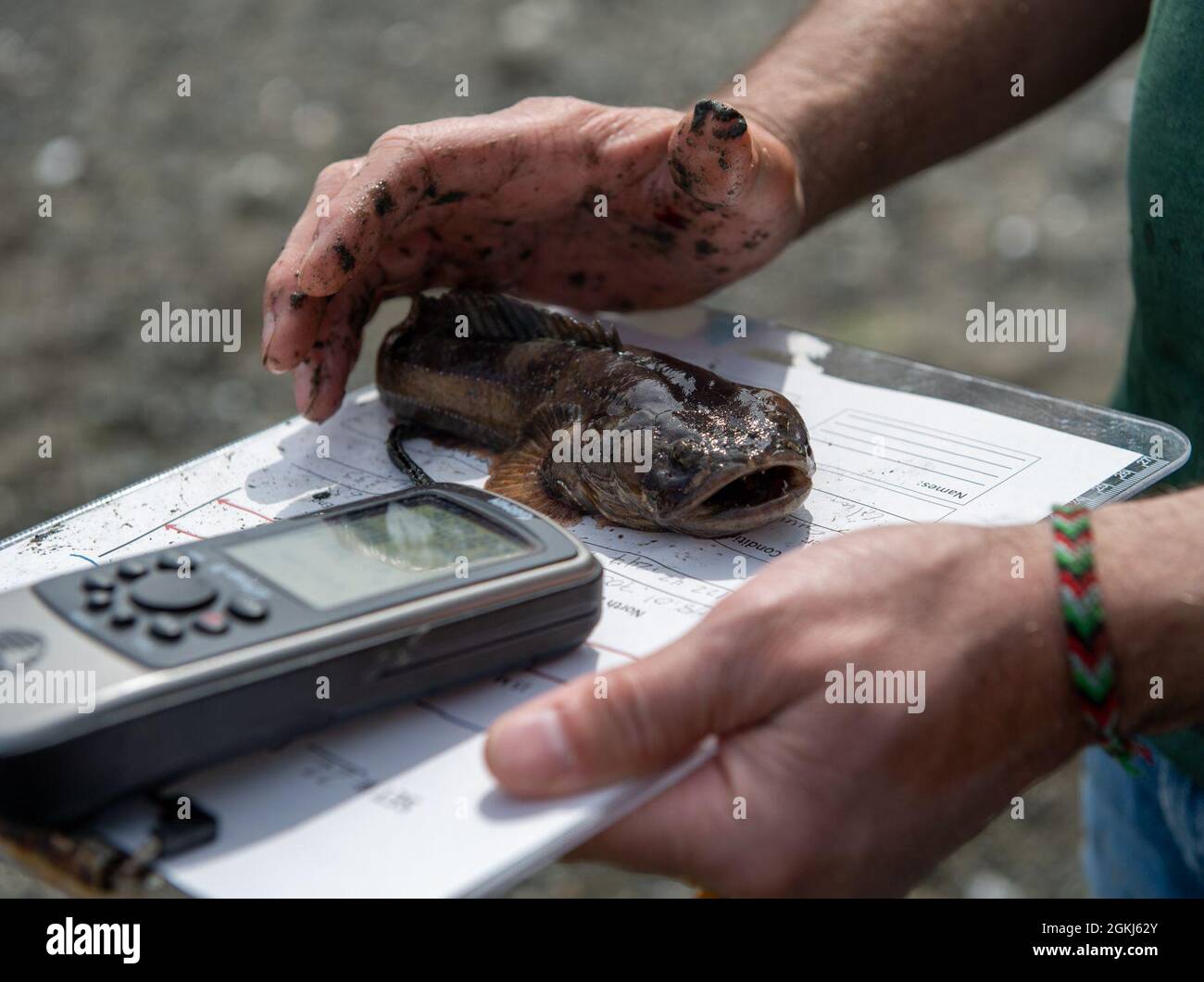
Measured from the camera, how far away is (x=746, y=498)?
8.08ft

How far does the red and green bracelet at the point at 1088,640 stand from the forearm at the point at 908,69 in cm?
172

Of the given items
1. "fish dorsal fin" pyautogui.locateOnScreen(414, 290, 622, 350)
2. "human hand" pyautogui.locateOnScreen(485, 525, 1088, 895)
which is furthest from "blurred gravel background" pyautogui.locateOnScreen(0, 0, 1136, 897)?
"human hand" pyautogui.locateOnScreen(485, 525, 1088, 895)

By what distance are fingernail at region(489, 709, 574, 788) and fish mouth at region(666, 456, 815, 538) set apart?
873mm

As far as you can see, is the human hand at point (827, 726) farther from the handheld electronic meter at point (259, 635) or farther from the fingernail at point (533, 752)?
the handheld electronic meter at point (259, 635)

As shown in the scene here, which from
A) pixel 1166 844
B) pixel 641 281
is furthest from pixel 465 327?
pixel 1166 844

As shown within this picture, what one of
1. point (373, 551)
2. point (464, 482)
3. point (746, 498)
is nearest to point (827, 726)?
point (373, 551)

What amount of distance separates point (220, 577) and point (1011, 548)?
1.21 meters

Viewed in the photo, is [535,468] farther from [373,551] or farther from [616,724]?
[616,724]

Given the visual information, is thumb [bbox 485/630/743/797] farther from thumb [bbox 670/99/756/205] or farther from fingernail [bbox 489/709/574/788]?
thumb [bbox 670/99/756/205]

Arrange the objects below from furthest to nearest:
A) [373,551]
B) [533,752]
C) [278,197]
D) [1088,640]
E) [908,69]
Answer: [278,197], [908,69], [373,551], [1088,640], [533,752]

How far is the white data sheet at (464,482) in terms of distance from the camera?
1509 millimetres

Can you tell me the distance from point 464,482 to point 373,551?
75 cm

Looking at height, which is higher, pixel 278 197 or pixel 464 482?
pixel 464 482

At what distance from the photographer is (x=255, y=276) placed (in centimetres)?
675
